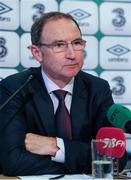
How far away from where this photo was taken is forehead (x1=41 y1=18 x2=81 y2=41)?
2.03m

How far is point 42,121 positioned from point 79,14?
0.91 meters

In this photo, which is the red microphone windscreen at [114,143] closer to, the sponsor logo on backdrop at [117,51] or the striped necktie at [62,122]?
the striped necktie at [62,122]

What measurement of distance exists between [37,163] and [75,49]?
1.81 ft

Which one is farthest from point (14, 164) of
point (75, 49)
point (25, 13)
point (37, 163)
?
point (25, 13)

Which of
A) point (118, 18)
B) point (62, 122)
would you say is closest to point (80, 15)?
point (118, 18)

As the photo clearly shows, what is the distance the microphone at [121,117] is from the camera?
1.63 meters

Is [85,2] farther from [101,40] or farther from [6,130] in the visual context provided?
[6,130]

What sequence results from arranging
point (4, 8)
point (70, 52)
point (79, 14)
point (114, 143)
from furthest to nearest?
point (79, 14) < point (4, 8) < point (70, 52) < point (114, 143)

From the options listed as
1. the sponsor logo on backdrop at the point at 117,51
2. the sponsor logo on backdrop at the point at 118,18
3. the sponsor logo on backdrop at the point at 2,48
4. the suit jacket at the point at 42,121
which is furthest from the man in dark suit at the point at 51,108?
the sponsor logo on backdrop at the point at 118,18

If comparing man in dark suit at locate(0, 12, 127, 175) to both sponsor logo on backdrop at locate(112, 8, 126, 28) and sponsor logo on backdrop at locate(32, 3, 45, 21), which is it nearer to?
sponsor logo on backdrop at locate(32, 3, 45, 21)

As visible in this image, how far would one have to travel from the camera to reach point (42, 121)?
2039 millimetres

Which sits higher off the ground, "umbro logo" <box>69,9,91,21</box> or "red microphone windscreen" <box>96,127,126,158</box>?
"umbro logo" <box>69,9,91,21</box>

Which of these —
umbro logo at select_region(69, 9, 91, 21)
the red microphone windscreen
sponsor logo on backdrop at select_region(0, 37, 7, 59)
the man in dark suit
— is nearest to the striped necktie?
the man in dark suit

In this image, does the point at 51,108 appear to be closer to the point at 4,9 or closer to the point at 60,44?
the point at 60,44
